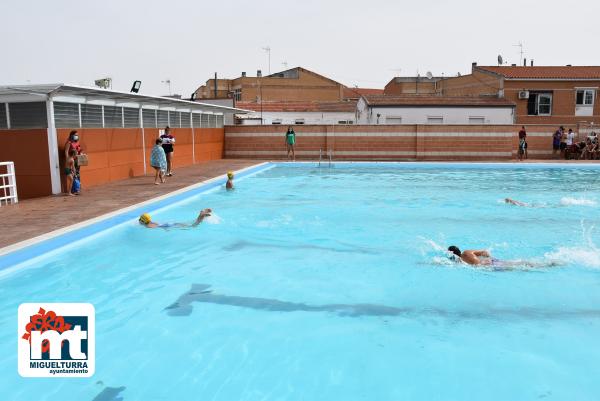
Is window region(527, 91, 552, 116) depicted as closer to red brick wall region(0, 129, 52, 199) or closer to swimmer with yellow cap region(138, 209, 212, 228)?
swimmer with yellow cap region(138, 209, 212, 228)

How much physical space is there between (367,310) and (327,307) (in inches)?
19.5

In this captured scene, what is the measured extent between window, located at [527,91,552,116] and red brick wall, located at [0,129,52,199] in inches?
1199

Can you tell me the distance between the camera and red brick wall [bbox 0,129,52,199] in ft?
40.7

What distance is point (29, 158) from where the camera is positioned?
41.1 ft

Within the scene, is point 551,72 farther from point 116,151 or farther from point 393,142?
point 116,151

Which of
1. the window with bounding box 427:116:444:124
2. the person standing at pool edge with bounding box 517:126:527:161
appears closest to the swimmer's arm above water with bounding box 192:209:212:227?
the person standing at pool edge with bounding box 517:126:527:161

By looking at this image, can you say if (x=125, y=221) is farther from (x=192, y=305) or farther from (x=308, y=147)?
(x=308, y=147)

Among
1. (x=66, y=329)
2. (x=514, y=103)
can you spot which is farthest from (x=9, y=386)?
(x=514, y=103)

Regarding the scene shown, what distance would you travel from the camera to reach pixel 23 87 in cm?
1139

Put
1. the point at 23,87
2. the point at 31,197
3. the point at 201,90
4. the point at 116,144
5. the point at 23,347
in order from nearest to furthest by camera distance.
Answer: the point at 23,347, the point at 23,87, the point at 31,197, the point at 116,144, the point at 201,90

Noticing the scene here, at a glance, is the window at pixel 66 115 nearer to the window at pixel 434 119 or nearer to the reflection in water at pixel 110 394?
the reflection in water at pixel 110 394

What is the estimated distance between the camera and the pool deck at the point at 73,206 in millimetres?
8656

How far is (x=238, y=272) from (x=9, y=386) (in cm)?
391

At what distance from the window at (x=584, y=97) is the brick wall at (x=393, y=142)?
10.3 m
